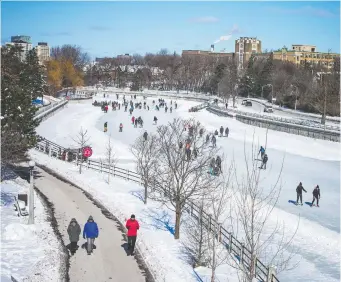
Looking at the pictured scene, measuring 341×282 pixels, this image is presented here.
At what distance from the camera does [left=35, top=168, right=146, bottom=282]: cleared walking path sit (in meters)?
10.8

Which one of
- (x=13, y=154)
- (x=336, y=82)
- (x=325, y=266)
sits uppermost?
(x=336, y=82)

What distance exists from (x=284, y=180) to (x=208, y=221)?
13.0 m

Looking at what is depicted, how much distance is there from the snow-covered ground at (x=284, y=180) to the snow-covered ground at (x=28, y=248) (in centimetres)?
255

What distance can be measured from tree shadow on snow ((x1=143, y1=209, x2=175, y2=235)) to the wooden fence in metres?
0.80

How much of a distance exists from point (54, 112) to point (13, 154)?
38305mm

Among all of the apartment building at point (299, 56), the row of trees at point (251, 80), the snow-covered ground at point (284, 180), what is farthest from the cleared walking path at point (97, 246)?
the apartment building at point (299, 56)

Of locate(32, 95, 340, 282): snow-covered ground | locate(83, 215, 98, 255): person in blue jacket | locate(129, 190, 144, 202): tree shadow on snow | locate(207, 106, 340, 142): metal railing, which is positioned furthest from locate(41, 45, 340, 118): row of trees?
locate(83, 215, 98, 255): person in blue jacket

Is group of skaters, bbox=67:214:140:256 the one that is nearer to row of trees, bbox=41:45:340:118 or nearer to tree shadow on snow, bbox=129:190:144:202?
tree shadow on snow, bbox=129:190:144:202

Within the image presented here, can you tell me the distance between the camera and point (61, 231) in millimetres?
13781

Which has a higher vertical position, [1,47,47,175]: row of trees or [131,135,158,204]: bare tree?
[1,47,47,175]: row of trees

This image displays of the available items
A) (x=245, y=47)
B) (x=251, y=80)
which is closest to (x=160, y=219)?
(x=251, y=80)

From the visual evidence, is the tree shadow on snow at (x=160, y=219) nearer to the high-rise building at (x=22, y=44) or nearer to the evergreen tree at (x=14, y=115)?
the evergreen tree at (x=14, y=115)

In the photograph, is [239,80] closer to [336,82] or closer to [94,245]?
[336,82]

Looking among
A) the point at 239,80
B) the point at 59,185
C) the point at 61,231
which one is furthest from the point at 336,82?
the point at 61,231
